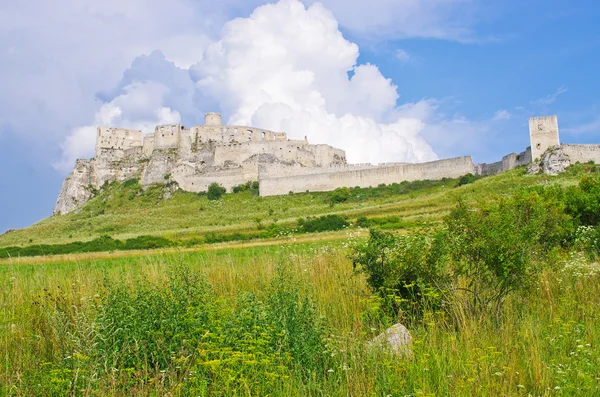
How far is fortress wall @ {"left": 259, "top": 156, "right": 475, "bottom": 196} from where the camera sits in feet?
204

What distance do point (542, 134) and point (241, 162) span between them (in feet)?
135

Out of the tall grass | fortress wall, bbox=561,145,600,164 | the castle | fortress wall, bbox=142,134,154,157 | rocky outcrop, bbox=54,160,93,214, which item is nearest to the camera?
the tall grass

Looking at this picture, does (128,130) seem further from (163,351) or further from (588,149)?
(163,351)

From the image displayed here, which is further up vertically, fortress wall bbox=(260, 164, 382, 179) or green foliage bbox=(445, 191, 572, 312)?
fortress wall bbox=(260, 164, 382, 179)

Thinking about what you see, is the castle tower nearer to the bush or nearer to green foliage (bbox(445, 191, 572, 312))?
the bush

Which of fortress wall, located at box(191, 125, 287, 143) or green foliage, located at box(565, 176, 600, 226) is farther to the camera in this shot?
fortress wall, located at box(191, 125, 287, 143)

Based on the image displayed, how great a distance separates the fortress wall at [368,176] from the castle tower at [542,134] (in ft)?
29.6

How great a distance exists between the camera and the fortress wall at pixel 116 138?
87.8 m

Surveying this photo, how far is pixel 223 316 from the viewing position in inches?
225

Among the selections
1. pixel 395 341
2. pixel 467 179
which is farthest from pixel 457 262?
pixel 467 179

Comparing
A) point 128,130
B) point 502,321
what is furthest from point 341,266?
point 128,130

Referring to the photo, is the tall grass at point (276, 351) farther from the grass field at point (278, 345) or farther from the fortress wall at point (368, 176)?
the fortress wall at point (368, 176)

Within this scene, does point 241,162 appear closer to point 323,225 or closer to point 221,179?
point 221,179

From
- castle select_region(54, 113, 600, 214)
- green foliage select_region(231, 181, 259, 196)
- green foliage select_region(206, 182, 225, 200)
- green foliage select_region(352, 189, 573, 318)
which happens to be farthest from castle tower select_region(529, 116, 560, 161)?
green foliage select_region(352, 189, 573, 318)
